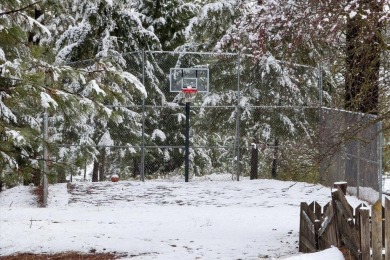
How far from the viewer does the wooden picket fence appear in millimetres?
6074

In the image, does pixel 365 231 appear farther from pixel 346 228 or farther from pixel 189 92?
pixel 189 92

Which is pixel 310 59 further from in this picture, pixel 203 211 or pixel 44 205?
pixel 44 205

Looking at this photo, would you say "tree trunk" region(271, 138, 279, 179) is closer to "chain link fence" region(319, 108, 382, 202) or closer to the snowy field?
the snowy field

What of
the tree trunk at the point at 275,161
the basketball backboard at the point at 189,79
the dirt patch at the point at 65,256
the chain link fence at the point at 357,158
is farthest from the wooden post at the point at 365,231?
the tree trunk at the point at 275,161

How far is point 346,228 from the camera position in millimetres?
6758

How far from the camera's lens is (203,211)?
39.8 ft

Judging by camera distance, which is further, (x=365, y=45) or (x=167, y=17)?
(x=167, y=17)

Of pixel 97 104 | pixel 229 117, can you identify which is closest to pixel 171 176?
pixel 229 117

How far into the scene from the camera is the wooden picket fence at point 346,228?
19.9ft

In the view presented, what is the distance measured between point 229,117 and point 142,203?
220 inches

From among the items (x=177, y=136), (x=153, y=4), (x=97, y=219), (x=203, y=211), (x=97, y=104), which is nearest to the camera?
(x=97, y=104)

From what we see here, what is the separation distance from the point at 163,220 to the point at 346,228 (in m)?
5.00

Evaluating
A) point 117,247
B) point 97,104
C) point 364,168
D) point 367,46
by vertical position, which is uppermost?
point 367,46

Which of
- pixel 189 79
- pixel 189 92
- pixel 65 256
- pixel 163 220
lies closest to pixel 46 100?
pixel 65 256
